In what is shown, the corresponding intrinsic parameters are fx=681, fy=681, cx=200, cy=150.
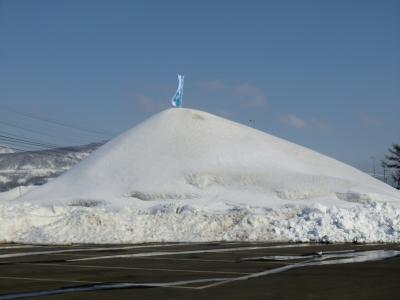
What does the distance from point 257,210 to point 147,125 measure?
37.9m

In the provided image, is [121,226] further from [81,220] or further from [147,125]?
[147,125]

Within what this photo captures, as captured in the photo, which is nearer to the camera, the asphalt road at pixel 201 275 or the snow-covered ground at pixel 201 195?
the asphalt road at pixel 201 275

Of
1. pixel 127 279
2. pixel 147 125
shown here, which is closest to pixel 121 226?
pixel 127 279

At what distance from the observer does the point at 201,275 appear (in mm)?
13234

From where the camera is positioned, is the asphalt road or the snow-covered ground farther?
the snow-covered ground

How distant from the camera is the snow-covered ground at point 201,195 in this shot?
28547 millimetres

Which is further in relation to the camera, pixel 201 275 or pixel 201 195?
pixel 201 195

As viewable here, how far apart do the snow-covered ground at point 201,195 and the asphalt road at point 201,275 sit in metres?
8.55

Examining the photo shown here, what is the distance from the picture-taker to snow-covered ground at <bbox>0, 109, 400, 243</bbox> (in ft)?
93.7

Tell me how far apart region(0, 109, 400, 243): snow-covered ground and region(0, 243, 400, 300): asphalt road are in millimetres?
8550

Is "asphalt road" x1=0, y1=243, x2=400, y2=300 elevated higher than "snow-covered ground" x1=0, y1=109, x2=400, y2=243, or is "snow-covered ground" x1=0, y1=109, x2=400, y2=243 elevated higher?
"snow-covered ground" x1=0, y1=109, x2=400, y2=243

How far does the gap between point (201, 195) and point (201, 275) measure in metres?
38.7

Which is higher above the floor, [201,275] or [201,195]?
[201,195]

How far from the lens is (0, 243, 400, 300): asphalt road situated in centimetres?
1064
